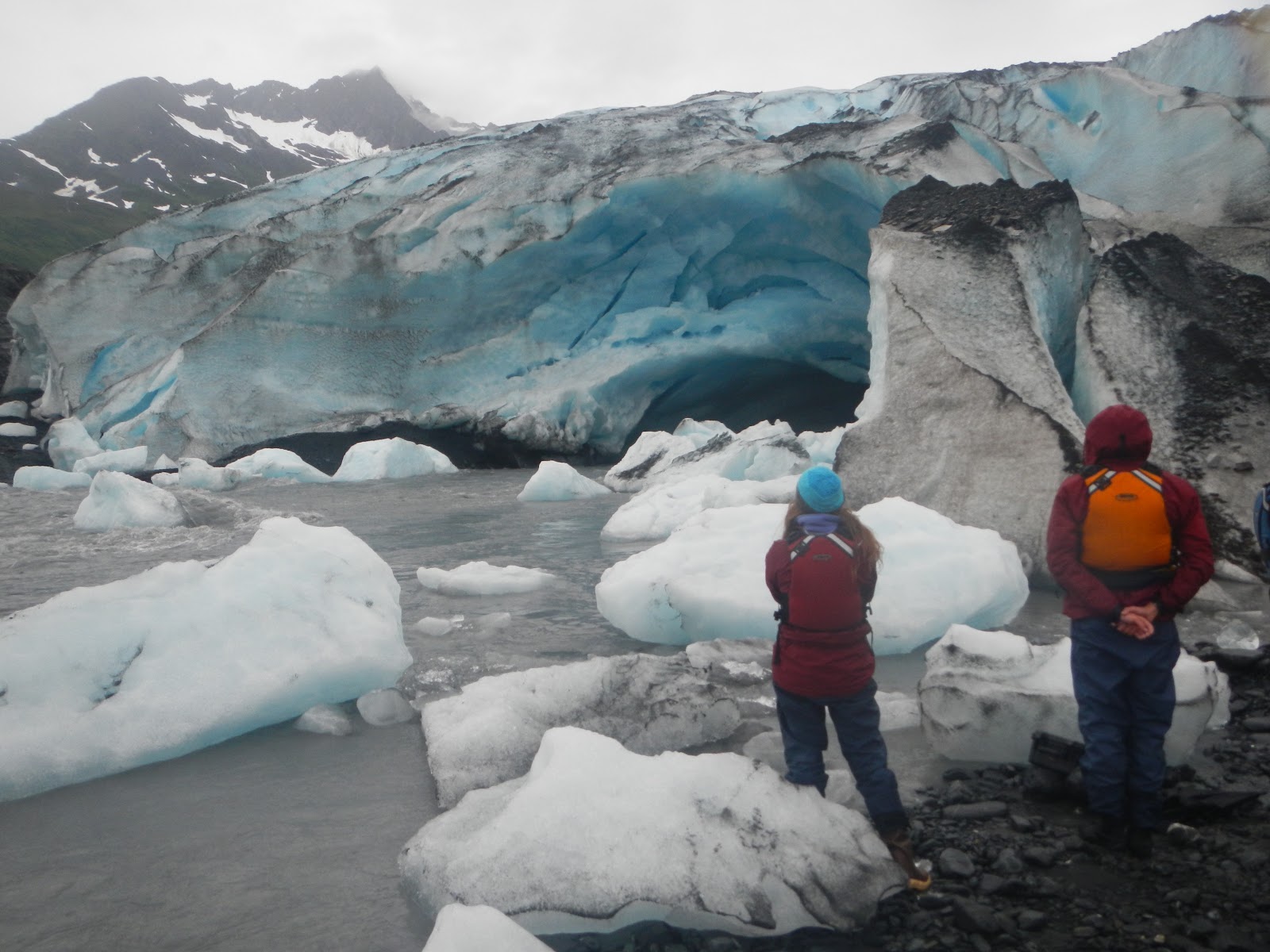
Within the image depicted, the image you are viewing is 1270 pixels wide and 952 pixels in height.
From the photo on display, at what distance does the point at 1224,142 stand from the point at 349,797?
13098 millimetres

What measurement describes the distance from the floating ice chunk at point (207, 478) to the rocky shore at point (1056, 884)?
13.0 meters

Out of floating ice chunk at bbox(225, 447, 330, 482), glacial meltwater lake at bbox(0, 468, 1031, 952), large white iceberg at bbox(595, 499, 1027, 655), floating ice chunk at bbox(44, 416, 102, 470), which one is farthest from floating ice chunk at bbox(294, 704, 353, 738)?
floating ice chunk at bbox(44, 416, 102, 470)

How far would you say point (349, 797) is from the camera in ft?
8.77

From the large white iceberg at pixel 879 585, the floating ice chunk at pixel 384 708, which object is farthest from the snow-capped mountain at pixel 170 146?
the floating ice chunk at pixel 384 708

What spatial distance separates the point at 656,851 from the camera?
6.61 ft

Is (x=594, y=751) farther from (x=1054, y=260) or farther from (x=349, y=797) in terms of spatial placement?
(x=1054, y=260)

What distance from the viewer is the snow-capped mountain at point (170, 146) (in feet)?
163

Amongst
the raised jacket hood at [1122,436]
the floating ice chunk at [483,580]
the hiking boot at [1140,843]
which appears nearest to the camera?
the hiking boot at [1140,843]

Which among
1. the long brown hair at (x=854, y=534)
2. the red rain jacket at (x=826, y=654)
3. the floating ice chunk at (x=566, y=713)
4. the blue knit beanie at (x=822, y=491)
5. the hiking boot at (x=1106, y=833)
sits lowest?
the floating ice chunk at (x=566, y=713)

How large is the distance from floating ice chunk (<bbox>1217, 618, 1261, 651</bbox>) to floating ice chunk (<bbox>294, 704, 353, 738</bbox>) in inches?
149

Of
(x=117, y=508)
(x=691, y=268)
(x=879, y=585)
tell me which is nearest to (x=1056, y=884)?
(x=879, y=585)

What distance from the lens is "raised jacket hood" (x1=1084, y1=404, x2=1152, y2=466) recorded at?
7.36ft

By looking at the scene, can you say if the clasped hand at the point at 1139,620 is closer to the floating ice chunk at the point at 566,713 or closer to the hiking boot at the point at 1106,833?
the hiking boot at the point at 1106,833

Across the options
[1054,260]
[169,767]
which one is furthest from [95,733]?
[1054,260]
